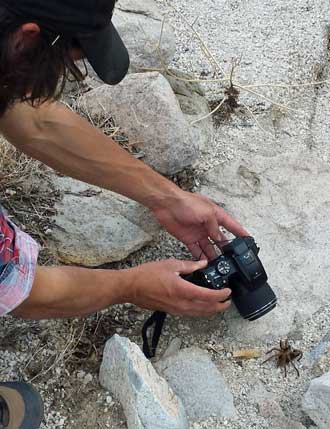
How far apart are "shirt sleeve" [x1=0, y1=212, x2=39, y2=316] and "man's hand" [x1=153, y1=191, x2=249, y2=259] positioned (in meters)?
0.57

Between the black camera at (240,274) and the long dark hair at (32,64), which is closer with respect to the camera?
the long dark hair at (32,64)

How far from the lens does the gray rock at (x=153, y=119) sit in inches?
102

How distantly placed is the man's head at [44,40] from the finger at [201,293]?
2.15 feet

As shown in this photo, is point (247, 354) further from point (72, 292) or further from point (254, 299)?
point (72, 292)

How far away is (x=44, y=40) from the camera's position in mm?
1512

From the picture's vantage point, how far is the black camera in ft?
7.07

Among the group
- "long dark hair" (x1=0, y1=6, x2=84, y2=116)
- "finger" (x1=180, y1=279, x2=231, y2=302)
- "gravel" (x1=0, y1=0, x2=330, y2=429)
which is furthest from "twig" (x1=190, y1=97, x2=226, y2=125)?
"long dark hair" (x1=0, y1=6, x2=84, y2=116)

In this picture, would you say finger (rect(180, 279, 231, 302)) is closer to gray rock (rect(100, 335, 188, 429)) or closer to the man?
the man

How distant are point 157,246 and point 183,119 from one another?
40 centimetres

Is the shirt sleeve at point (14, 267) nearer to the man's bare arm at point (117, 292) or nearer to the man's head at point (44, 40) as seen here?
the man's bare arm at point (117, 292)

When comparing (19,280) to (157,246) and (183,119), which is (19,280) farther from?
(183,119)

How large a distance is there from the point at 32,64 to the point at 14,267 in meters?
0.47

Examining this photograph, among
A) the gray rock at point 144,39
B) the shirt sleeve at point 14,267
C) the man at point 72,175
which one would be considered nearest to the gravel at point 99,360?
the man at point 72,175

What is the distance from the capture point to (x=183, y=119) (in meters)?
2.60
